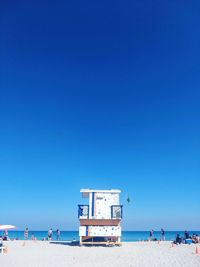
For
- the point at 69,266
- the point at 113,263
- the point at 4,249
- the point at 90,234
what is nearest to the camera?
the point at 69,266

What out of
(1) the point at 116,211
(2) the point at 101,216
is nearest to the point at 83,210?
(2) the point at 101,216

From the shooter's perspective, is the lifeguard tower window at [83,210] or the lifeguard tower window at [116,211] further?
the lifeguard tower window at [83,210]

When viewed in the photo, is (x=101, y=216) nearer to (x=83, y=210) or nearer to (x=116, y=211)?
(x=116, y=211)

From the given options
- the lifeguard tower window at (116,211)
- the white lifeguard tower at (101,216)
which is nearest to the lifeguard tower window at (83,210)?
the white lifeguard tower at (101,216)

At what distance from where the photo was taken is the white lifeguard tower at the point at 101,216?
1144 inches

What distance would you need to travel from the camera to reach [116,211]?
2986 centimetres

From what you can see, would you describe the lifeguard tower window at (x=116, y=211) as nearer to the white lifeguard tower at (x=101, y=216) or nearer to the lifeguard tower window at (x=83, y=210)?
the white lifeguard tower at (x=101, y=216)

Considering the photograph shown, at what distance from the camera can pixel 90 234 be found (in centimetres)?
2894

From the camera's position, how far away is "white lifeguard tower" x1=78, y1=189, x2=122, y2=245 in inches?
1144

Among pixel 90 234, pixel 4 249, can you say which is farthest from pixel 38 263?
pixel 90 234

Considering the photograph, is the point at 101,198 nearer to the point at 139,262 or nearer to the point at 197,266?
the point at 139,262

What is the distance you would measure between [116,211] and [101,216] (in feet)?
4.63

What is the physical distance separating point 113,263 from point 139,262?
152 cm

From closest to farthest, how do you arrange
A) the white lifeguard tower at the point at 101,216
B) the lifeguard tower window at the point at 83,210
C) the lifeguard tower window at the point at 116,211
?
the white lifeguard tower at the point at 101,216
the lifeguard tower window at the point at 116,211
the lifeguard tower window at the point at 83,210
